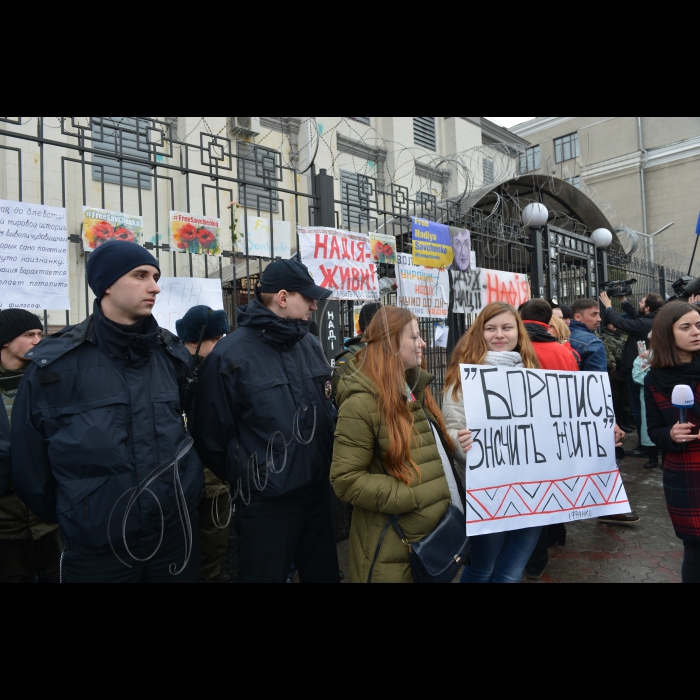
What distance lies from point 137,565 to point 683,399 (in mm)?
2732

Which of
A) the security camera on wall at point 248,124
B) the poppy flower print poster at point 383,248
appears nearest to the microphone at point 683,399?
the poppy flower print poster at point 383,248

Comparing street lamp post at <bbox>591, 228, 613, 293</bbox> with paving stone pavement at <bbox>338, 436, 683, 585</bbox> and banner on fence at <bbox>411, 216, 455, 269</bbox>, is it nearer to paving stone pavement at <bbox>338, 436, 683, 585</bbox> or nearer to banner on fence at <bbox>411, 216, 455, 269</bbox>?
banner on fence at <bbox>411, 216, 455, 269</bbox>

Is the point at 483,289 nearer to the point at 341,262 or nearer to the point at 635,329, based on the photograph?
the point at 635,329

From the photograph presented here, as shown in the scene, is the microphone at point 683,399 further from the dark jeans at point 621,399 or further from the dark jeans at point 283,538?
the dark jeans at point 621,399

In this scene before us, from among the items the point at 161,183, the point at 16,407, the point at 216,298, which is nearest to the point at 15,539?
the point at 16,407

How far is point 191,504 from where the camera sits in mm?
2309

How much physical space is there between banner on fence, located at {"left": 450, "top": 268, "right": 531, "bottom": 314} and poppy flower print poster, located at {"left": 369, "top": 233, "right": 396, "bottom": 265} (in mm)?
1076

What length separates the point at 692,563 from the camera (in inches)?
109

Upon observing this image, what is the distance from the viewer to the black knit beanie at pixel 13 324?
2828mm

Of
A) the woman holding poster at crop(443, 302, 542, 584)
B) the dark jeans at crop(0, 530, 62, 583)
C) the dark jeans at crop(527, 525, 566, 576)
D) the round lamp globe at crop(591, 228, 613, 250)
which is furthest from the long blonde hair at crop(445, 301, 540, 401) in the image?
the round lamp globe at crop(591, 228, 613, 250)

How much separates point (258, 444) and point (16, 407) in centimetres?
102

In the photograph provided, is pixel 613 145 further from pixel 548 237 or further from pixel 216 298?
pixel 216 298

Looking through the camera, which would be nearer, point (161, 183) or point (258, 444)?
point (258, 444)

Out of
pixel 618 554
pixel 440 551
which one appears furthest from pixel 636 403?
pixel 440 551
